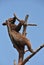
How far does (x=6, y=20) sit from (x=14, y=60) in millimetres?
1256

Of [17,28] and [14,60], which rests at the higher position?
[17,28]

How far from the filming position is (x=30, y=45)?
7.35m

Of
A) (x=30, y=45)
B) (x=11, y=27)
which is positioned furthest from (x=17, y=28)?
(x=30, y=45)

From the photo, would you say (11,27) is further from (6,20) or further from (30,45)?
(30,45)

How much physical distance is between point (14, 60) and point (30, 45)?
23.4 inches

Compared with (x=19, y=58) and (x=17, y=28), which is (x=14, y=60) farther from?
(x=17, y=28)

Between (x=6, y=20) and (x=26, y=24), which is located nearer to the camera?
(x=26, y=24)

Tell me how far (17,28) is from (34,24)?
554mm

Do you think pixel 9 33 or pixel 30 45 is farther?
pixel 9 33

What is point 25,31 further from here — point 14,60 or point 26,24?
point 14,60

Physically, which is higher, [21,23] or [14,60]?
[21,23]

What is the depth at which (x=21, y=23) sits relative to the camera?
25.0 feet

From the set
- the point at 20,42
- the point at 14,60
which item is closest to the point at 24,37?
the point at 20,42

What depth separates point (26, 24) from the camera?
768 centimetres
